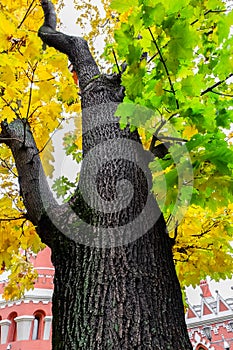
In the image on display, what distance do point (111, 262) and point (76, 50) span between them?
2588 mm

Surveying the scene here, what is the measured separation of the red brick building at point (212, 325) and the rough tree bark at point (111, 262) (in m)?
13.8

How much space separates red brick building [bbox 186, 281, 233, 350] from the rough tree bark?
13.8 m

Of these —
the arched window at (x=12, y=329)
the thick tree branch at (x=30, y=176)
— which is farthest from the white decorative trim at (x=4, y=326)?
the thick tree branch at (x=30, y=176)

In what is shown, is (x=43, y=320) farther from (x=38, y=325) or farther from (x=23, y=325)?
(x=23, y=325)

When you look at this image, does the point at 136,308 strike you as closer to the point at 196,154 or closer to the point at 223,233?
the point at 196,154

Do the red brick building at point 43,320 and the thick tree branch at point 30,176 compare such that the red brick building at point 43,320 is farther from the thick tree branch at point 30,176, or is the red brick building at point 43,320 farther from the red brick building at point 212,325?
the thick tree branch at point 30,176

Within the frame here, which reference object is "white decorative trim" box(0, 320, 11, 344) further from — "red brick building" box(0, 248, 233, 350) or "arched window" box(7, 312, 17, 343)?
"arched window" box(7, 312, 17, 343)

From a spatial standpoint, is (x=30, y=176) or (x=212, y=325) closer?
(x=30, y=176)

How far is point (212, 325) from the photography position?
559 inches

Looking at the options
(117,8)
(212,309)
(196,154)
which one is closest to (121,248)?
(196,154)

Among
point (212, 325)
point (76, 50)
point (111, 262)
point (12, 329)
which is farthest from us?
point (212, 325)

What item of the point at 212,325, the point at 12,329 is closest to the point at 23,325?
the point at 12,329

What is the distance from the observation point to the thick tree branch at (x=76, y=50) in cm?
320

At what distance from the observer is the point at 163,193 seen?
175 cm
